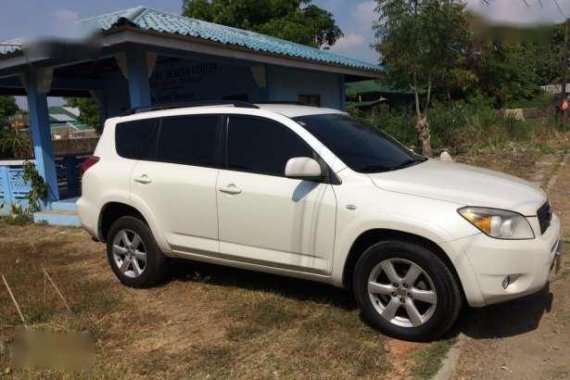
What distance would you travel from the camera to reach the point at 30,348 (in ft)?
14.7

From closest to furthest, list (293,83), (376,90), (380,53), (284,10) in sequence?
(293,83), (380,53), (284,10), (376,90)

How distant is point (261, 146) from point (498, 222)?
2.05m

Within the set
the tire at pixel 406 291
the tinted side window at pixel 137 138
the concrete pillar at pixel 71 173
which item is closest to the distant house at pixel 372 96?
the concrete pillar at pixel 71 173

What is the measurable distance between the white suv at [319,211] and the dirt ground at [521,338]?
34cm

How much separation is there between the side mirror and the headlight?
1102mm

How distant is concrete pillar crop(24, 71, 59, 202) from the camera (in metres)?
10.8

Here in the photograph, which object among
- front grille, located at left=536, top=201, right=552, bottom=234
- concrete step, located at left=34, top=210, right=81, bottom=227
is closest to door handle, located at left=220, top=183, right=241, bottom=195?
front grille, located at left=536, top=201, right=552, bottom=234

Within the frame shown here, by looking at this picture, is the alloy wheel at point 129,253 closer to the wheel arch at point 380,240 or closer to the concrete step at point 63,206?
the wheel arch at point 380,240

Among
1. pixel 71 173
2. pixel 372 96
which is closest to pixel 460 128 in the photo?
pixel 71 173

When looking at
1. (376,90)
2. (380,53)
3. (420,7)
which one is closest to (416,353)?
(420,7)

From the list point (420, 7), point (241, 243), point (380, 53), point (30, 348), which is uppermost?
point (420, 7)

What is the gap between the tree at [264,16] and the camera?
24344 mm

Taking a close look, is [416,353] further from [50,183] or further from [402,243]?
[50,183]

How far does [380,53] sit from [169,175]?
10692 millimetres
